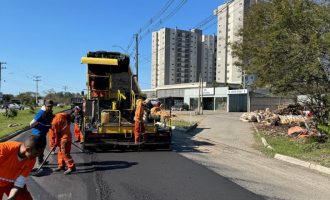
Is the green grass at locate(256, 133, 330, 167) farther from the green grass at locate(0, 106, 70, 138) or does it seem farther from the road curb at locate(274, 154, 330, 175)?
the green grass at locate(0, 106, 70, 138)

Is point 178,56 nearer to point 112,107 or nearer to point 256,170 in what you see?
point 112,107

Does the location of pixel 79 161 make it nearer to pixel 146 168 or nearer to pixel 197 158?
pixel 146 168

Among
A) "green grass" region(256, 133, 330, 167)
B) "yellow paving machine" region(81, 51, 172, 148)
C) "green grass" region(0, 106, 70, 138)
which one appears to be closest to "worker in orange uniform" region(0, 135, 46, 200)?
"green grass" region(256, 133, 330, 167)

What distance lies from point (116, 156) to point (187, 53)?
7831 centimetres

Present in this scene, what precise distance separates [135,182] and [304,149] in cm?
798

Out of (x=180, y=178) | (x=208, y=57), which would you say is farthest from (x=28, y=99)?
(x=180, y=178)

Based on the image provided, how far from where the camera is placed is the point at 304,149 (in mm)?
15320

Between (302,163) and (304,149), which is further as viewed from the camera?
(304,149)

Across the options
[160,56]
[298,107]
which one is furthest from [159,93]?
[298,107]

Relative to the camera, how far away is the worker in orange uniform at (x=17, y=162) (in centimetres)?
442

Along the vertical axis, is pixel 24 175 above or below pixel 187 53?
below

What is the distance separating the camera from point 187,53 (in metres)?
90.8

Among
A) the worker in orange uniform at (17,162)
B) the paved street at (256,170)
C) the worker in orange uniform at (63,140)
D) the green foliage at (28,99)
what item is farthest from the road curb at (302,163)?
the green foliage at (28,99)

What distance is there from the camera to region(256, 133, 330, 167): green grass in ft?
43.6
